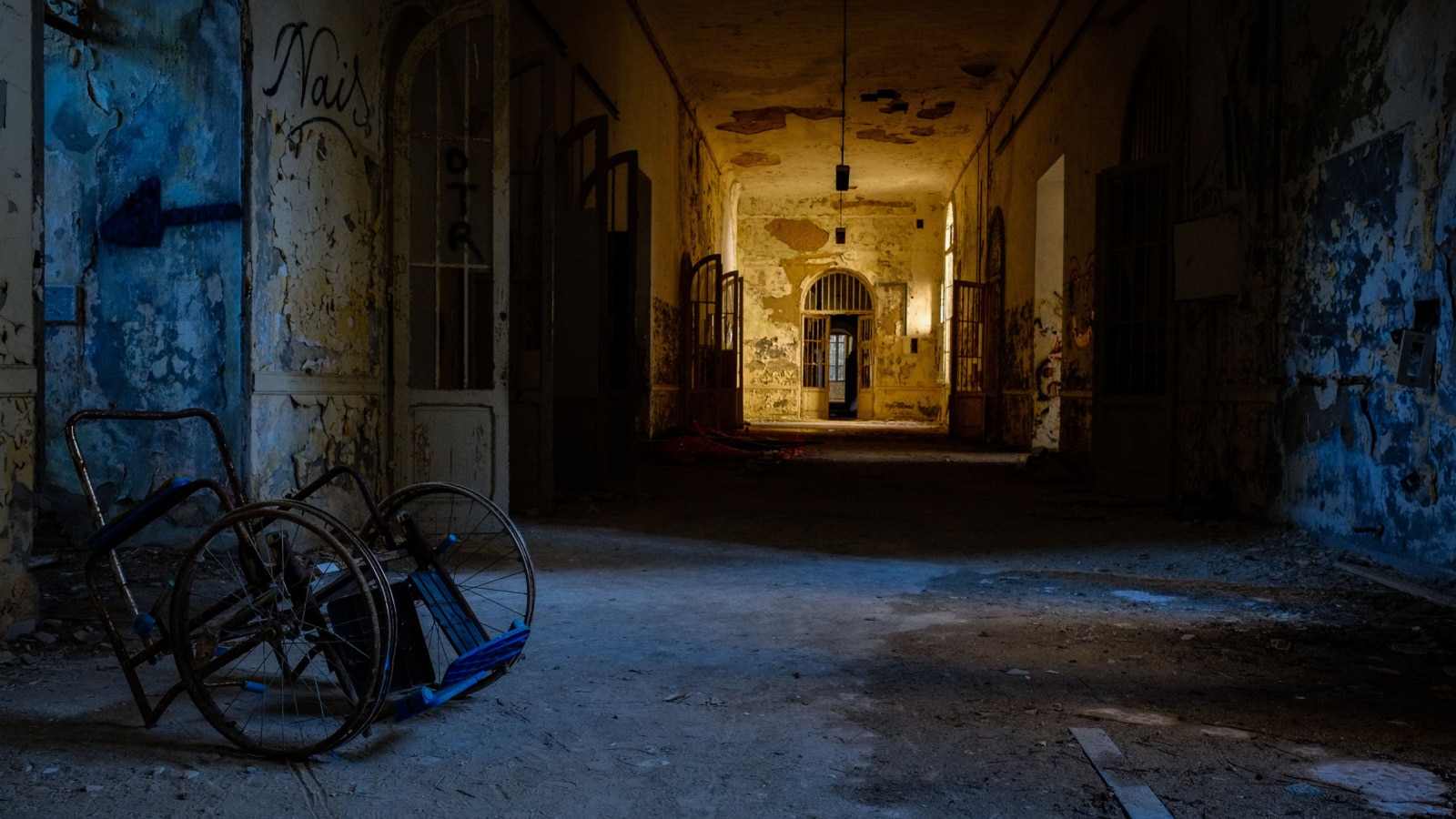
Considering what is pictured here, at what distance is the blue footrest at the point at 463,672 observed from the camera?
247 centimetres

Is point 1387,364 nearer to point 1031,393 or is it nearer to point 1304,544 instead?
point 1304,544

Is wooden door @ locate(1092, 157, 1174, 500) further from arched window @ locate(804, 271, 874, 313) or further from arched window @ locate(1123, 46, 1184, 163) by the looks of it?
arched window @ locate(804, 271, 874, 313)

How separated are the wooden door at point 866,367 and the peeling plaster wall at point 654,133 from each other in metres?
6.26

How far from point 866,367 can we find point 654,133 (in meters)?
11.5

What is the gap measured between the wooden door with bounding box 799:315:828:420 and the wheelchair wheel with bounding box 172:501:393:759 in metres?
20.3

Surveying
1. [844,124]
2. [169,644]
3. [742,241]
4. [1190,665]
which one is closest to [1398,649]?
[1190,665]

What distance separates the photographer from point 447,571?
10.00ft

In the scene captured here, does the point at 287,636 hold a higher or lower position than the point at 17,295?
lower

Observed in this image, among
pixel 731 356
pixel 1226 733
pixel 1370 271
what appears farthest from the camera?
pixel 731 356

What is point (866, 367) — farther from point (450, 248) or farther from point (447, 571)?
point (447, 571)

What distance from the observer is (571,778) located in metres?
2.22

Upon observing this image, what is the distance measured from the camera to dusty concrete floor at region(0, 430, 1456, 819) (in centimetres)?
214

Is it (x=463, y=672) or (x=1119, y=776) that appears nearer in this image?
(x=1119, y=776)

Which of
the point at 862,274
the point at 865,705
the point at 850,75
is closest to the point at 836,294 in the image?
the point at 862,274
